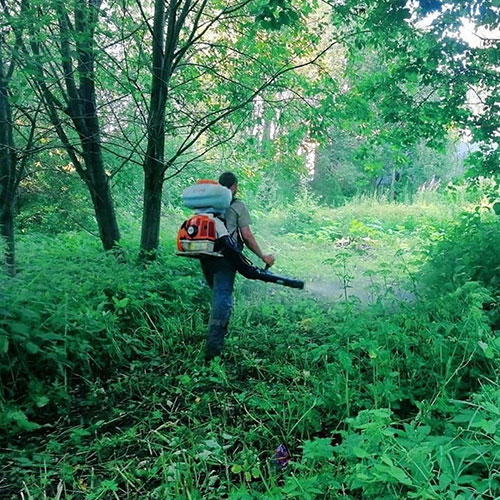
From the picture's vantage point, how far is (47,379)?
11.9 ft

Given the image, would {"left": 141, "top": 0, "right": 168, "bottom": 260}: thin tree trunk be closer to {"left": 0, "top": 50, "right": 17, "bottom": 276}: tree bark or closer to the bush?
the bush

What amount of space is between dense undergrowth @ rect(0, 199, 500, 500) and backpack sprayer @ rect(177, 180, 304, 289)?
2.58 feet

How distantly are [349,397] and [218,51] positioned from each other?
5.51 m

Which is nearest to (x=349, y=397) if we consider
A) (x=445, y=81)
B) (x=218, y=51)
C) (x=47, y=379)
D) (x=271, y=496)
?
(x=271, y=496)

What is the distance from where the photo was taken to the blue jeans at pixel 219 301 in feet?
14.2

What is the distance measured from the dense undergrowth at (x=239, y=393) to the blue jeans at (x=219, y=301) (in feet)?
0.65

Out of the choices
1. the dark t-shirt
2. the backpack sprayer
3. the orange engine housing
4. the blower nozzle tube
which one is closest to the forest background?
the blower nozzle tube

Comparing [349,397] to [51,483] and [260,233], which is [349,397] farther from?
[260,233]

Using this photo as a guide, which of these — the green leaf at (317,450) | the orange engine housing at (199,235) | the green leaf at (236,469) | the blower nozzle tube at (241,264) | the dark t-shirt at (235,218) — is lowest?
the green leaf at (236,469)

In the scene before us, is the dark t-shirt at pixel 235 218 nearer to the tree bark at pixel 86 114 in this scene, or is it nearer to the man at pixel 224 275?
the man at pixel 224 275

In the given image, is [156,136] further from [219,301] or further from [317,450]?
[317,450]

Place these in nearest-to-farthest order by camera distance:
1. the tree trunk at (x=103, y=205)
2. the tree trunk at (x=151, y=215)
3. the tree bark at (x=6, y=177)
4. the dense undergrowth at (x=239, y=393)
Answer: the dense undergrowth at (x=239, y=393)
the tree bark at (x=6, y=177)
the tree trunk at (x=151, y=215)
the tree trunk at (x=103, y=205)

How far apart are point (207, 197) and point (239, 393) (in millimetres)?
1909

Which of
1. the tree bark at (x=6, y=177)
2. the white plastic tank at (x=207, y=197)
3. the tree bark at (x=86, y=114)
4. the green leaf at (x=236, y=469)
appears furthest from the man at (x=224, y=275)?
the tree bark at (x=6, y=177)
